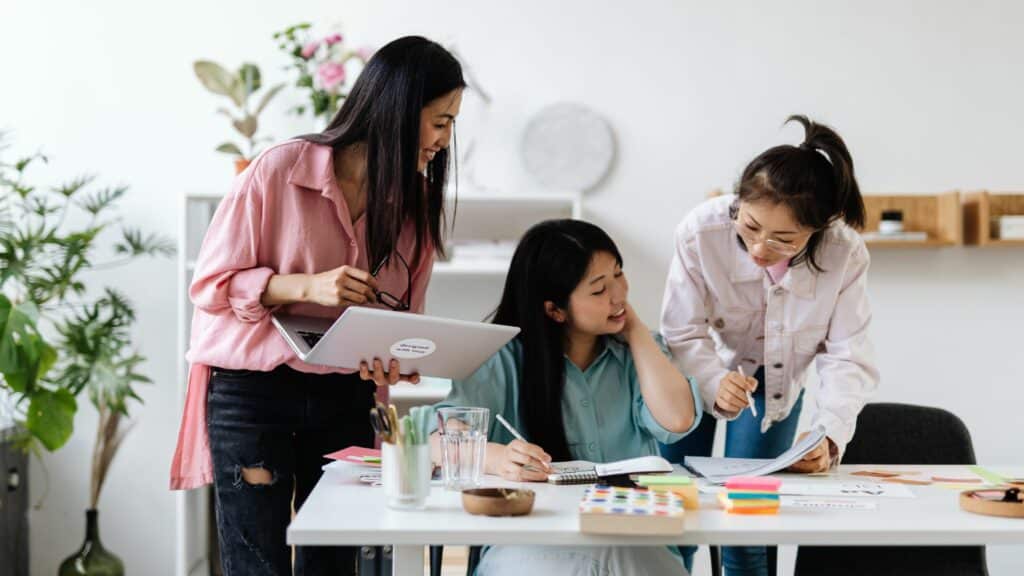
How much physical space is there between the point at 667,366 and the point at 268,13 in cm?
222

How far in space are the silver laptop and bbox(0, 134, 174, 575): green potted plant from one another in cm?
161

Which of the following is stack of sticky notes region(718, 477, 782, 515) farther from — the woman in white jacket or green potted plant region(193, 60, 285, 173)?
green potted plant region(193, 60, 285, 173)

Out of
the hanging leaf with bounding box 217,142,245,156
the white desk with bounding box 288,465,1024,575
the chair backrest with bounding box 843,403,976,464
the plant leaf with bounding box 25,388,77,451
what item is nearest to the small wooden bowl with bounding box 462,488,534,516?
the white desk with bounding box 288,465,1024,575

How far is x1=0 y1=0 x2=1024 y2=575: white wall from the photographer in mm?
3650

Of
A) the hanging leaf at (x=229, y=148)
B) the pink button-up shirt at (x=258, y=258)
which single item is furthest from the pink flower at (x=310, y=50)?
the pink button-up shirt at (x=258, y=258)

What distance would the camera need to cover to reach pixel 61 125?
3641 mm

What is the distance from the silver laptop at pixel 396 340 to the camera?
1.62 metres

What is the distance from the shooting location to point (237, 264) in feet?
5.78

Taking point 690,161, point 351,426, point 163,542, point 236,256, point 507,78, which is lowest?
point 163,542

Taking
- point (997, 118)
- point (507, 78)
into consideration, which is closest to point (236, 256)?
point (507, 78)

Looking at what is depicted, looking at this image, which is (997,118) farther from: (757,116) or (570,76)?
(570,76)

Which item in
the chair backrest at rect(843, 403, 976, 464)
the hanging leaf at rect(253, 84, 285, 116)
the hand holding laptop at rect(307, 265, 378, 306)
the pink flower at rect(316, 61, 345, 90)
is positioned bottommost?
the chair backrest at rect(843, 403, 976, 464)

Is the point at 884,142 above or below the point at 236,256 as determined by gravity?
above

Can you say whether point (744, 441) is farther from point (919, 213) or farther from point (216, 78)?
point (216, 78)
